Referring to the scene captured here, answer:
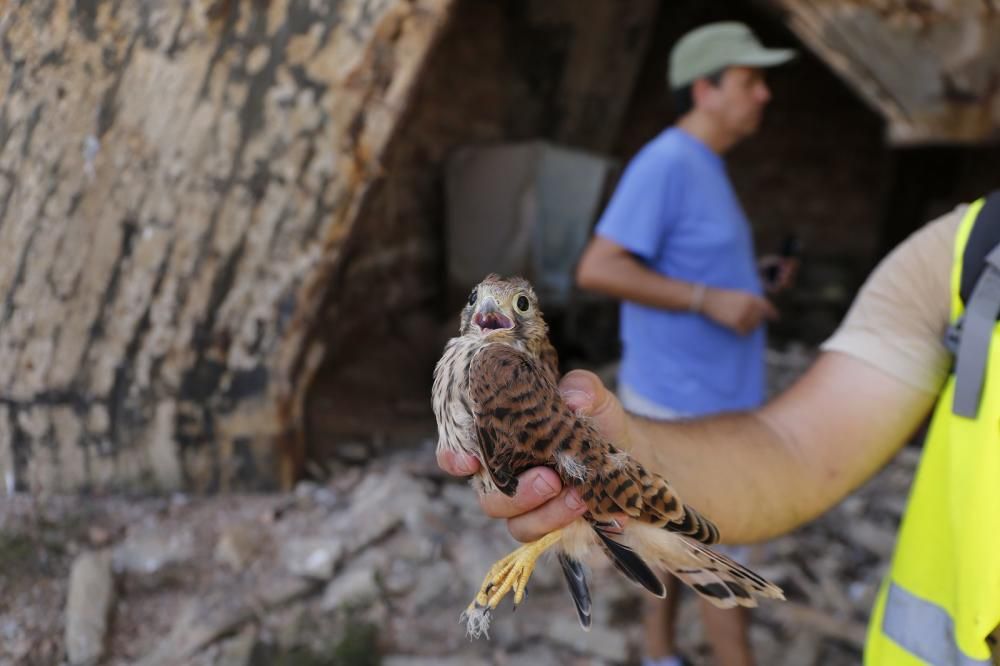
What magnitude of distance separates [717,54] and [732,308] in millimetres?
909

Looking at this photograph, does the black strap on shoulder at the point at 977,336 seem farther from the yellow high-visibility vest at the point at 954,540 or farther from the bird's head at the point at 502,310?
the bird's head at the point at 502,310

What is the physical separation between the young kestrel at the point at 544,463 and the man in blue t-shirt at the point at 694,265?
3.90 ft

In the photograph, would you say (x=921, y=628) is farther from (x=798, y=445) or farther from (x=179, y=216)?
(x=179, y=216)

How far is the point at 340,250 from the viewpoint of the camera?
2.91 metres

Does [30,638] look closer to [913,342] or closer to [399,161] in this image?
[913,342]

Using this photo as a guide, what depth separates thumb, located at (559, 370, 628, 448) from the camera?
1.20 m

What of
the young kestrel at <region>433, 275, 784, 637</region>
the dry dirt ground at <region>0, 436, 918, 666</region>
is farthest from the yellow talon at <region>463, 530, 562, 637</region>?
the dry dirt ground at <region>0, 436, 918, 666</region>

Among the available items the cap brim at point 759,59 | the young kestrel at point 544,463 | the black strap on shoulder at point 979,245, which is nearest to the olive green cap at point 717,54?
the cap brim at point 759,59

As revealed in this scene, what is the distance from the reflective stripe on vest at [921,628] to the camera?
134cm

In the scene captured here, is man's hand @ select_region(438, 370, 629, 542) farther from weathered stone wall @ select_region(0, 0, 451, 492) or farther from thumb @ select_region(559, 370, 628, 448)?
weathered stone wall @ select_region(0, 0, 451, 492)

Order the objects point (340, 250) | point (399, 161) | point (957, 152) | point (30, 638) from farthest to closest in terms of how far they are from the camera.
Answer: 1. point (957, 152)
2. point (399, 161)
3. point (340, 250)
4. point (30, 638)

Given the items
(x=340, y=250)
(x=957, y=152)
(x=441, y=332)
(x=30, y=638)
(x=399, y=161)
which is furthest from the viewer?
(x=957, y=152)

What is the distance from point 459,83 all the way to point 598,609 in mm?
4376

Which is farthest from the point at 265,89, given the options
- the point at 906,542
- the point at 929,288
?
the point at 906,542
